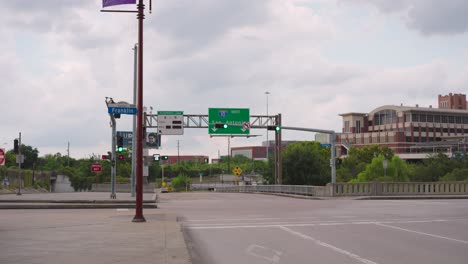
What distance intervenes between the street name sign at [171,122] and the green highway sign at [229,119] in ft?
9.15

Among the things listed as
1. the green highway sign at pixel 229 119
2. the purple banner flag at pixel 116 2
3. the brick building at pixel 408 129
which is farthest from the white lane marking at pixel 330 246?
the brick building at pixel 408 129

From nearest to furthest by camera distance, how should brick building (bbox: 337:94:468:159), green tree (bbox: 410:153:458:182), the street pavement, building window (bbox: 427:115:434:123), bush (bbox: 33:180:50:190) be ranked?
the street pavement → green tree (bbox: 410:153:458:182) → bush (bbox: 33:180:50:190) → brick building (bbox: 337:94:468:159) → building window (bbox: 427:115:434:123)

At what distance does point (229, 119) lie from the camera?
54500 millimetres

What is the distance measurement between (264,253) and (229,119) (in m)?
42.0

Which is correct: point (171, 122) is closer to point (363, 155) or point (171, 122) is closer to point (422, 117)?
point (363, 155)

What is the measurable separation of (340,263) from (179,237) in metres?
4.80

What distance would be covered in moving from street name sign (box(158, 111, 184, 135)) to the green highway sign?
279 centimetres

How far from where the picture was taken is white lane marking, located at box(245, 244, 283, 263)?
1186 centimetres

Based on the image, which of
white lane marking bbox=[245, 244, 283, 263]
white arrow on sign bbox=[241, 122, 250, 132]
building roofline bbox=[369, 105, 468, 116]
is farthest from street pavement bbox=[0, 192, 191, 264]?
building roofline bbox=[369, 105, 468, 116]

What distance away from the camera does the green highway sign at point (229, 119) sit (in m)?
54.0

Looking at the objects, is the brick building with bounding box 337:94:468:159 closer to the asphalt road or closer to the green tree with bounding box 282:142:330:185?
the green tree with bounding box 282:142:330:185

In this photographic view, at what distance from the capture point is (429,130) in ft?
492

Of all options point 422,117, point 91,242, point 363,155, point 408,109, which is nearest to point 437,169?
point 363,155

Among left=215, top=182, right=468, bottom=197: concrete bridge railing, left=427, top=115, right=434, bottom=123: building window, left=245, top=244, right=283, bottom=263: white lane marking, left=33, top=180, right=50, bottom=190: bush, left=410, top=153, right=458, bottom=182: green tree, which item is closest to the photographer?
left=245, top=244, right=283, bottom=263: white lane marking
